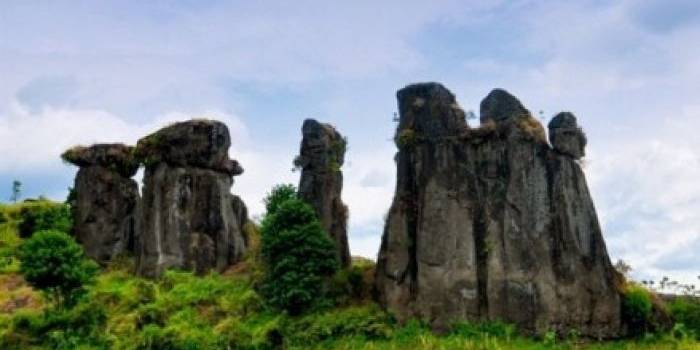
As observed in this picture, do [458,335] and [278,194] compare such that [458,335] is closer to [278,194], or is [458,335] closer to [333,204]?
[333,204]

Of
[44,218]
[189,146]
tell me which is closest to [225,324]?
[189,146]

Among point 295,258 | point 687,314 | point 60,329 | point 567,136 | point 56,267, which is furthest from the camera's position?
point 56,267

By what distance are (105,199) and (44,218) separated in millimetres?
5113

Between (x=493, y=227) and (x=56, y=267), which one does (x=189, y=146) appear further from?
(x=493, y=227)

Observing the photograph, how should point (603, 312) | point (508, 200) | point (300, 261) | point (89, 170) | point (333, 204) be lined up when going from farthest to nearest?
point (89, 170), point (333, 204), point (300, 261), point (508, 200), point (603, 312)

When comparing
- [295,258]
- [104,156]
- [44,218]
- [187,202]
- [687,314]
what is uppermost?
[104,156]

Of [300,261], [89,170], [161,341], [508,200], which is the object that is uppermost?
[89,170]

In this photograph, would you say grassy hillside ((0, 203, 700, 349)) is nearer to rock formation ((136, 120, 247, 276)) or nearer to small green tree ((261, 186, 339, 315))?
small green tree ((261, 186, 339, 315))

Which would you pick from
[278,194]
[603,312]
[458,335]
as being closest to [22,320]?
[278,194]

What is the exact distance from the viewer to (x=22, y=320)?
106 feet

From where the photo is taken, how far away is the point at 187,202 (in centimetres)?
3678

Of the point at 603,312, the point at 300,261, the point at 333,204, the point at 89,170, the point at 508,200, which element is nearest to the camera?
the point at 603,312

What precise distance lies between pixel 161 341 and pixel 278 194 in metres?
7.93

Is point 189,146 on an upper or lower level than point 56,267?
upper
